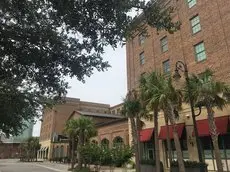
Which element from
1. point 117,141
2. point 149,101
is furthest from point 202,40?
point 117,141

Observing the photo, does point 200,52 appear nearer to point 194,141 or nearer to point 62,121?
point 194,141

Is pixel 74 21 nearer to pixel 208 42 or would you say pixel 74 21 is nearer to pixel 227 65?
pixel 227 65

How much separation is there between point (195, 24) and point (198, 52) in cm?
338

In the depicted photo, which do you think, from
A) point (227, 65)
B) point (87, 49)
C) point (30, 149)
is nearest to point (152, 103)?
point (227, 65)

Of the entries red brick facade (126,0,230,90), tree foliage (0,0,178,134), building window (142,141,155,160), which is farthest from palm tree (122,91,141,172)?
tree foliage (0,0,178,134)

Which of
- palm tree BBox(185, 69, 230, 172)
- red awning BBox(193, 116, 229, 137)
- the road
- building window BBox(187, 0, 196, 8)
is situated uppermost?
building window BBox(187, 0, 196, 8)

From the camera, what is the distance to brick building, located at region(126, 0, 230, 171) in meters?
24.1

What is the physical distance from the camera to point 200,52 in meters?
27.1

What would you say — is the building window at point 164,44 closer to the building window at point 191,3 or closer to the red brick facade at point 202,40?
the red brick facade at point 202,40

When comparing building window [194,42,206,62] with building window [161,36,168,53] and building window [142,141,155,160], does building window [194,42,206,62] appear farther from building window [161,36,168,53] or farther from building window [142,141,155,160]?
building window [142,141,155,160]

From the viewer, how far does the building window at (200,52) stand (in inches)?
1049

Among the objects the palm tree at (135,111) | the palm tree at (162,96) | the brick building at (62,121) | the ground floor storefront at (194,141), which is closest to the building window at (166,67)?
the ground floor storefront at (194,141)

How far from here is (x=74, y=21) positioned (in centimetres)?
640

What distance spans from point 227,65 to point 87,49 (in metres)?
19.7
